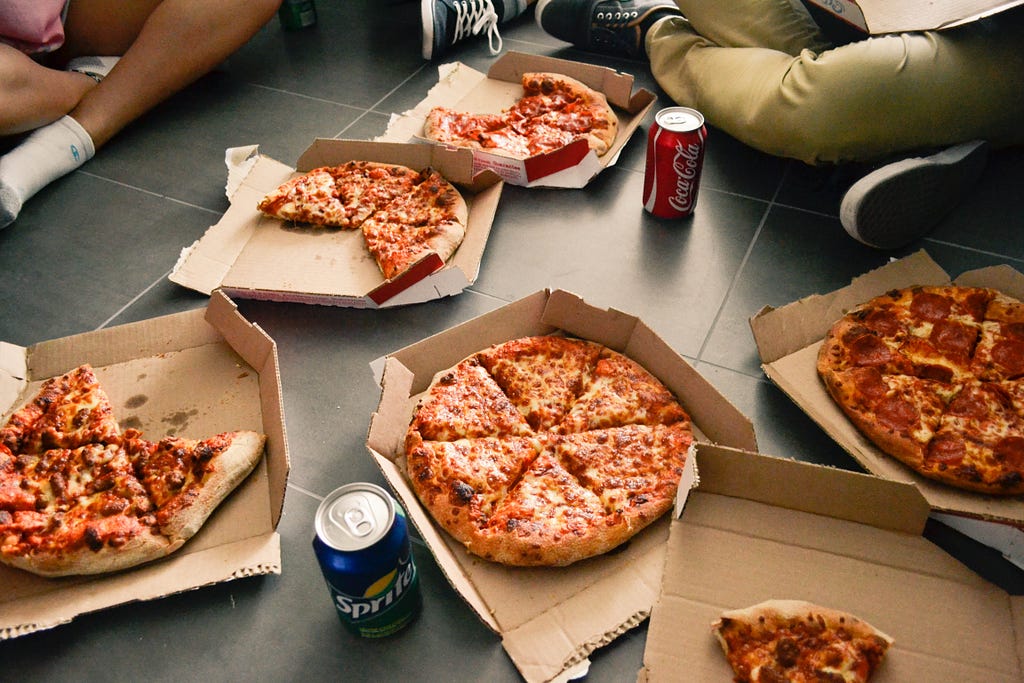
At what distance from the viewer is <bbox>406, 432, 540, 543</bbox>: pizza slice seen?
1676mm

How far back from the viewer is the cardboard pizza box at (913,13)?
2.30 metres

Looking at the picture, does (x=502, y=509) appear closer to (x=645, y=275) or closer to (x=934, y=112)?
(x=645, y=275)

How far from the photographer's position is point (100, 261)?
2662mm

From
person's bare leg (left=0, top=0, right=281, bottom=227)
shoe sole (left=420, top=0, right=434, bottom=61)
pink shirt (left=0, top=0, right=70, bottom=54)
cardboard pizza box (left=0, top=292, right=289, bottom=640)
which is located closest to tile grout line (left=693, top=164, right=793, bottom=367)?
cardboard pizza box (left=0, top=292, right=289, bottom=640)

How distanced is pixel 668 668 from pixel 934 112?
195 cm

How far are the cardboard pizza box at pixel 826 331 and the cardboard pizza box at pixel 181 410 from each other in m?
1.24

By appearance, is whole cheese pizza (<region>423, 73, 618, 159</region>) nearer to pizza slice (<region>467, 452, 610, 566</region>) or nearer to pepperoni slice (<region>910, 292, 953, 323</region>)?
pepperoni slice (<region>910, 292, 953, 323</region>)

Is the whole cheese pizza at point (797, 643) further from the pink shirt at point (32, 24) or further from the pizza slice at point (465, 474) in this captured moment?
the pink shirt at point (32, 24)

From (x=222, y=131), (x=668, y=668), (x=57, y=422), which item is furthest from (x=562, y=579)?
(x=222, y=131)

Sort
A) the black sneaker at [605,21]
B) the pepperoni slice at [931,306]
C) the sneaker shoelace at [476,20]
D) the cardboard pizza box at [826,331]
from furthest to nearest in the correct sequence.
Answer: the sneaker shoelace at [476,20] → the black sneaker at [605,21] → the pepperoni slice at [931,306] → the cardboard pizza box at [826,331]

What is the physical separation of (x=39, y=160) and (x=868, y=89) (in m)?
2.93

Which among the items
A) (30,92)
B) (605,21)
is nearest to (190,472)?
(30,92)

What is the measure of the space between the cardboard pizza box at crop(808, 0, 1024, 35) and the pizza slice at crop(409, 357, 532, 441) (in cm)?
170

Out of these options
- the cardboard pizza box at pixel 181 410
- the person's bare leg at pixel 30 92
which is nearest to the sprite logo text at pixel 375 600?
the cardboard pizza box at pixel 181 410
